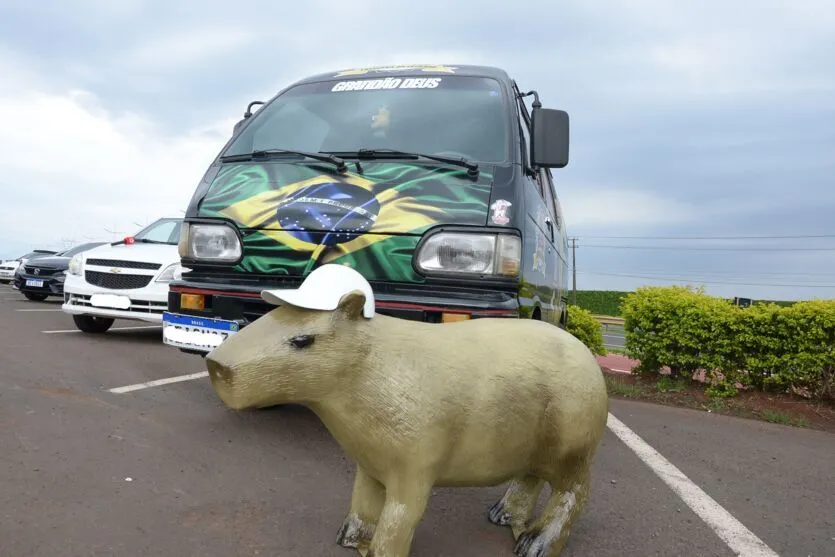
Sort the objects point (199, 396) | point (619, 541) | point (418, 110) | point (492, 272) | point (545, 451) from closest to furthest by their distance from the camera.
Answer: point (545, 451)
point (619, 541)
point (492, 272)
point (418, 110)
point (199, 396)

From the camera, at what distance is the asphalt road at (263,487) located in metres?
2.46

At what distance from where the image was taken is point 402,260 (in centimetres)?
325

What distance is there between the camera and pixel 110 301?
727cm

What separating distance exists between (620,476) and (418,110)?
2619mm

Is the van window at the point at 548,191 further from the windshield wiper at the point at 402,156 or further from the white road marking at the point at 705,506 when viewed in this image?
the white road marking at the point at 705,506

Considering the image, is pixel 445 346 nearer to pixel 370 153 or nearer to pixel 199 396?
pixel 370 153

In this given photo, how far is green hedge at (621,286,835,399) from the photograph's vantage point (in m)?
6.47

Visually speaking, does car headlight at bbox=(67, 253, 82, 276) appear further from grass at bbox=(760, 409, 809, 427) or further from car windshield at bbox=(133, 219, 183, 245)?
grass at bbox=(760, 409, 809, 427)

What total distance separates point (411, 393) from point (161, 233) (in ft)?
25.2

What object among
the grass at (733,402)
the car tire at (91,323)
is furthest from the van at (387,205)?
the car tire at (91,323)

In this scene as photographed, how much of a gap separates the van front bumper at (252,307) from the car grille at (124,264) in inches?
154

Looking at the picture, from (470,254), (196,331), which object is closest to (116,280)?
(196,331)

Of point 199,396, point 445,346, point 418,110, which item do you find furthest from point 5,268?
point 445,346

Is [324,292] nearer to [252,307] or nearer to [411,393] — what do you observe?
[411,393]
